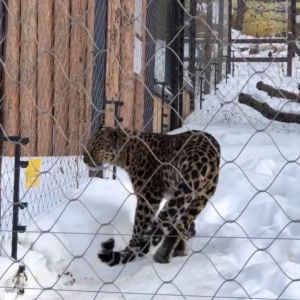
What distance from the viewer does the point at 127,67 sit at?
4.43 m

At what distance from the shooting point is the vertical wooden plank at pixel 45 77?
10.6 ft

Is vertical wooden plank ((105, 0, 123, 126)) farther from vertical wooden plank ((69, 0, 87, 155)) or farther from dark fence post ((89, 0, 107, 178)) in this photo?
vertical wooden plank ((69, 0, 87, 155))

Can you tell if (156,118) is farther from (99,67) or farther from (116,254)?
(116,254)

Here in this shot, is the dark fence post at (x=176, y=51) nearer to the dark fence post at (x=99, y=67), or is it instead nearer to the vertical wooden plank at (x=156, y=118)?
the vertical wooden plank at (x=156, y=118)

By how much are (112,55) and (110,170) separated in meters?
1.79

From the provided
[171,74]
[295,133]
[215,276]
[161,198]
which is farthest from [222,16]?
[215,276]

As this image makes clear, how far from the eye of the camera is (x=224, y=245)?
8.30 ft

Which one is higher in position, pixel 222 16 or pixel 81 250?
pixel 222 16

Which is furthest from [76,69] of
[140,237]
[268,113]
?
[268,113]

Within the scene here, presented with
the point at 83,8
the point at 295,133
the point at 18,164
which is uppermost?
the point at 83,8

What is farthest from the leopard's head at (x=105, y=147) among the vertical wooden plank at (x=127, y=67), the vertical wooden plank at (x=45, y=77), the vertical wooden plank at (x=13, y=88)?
the vertical wooden plank at (x=127, y=67)

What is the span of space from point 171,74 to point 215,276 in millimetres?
4347

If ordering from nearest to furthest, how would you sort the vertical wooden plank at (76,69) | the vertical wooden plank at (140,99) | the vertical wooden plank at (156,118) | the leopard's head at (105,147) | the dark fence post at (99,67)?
the leopard's head at (105,147), the vertical wooden plank at (76,69), the dark fence post at (99,67), the vertical wooden plank at (140,99), the vertical wooden plank at (156,118)

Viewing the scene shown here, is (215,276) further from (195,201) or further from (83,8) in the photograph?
(83,8)
